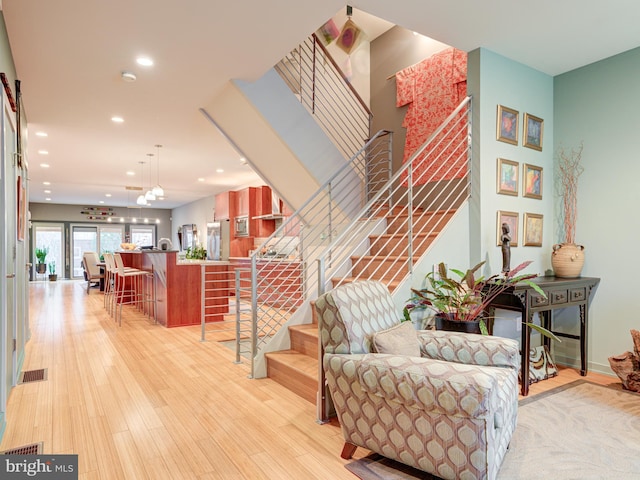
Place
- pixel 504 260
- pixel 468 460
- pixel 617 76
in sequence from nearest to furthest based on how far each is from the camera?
pixel 468 460
pixel 504 260
pixel 617 76

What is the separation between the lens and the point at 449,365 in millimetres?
1759

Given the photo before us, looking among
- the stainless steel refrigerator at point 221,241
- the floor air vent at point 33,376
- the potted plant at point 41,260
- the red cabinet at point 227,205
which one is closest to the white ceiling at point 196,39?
the floor air vent at point 33,376

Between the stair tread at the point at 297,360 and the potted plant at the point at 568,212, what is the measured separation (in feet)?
8.20

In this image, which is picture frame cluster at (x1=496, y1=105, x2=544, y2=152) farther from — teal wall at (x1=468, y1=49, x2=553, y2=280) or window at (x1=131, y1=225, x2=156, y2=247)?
window at (x1=131, y1=225, x2=156, y2=247)

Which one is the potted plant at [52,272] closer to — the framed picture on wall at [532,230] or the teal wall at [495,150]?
the teal wall at [495,150]

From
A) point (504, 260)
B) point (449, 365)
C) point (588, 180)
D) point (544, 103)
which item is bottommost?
point (449, 365)

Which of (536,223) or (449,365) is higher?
(536,223)

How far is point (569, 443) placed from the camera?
7.45 ft

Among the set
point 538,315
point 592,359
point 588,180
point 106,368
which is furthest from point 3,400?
point 588,180

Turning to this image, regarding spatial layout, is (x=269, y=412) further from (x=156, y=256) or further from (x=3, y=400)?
(x=156, y=256)

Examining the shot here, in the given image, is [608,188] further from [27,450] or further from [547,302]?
[27,450]

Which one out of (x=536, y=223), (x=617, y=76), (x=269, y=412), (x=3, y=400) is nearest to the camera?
(x=3, y=400)

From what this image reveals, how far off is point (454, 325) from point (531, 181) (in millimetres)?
1890

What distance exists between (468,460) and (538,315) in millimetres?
2769
